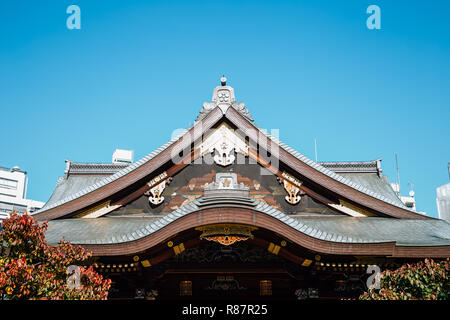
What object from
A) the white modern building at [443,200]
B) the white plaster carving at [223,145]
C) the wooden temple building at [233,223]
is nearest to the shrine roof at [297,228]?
the wooden temple building at [233,223]

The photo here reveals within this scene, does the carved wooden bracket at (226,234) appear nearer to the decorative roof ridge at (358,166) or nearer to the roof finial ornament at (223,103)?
the roof finial ornament at (223,103)

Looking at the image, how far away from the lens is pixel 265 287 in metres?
10.9

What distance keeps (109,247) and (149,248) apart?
2.71 feet

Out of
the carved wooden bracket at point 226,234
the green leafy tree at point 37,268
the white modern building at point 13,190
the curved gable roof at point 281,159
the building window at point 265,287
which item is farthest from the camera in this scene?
the white modern building at point 13,190

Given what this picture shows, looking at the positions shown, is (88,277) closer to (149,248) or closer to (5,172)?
(149,248)

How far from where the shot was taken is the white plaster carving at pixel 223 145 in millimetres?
11992

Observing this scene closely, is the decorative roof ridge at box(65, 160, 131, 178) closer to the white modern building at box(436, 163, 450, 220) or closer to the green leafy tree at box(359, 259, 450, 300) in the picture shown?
the green leafy tree at box(359, 259, 450, 300)

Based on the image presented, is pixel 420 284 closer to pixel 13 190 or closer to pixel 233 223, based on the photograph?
pixel 233 223

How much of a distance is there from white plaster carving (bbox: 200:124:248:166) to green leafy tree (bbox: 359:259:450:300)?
5255 mm

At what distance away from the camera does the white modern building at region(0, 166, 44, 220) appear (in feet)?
236

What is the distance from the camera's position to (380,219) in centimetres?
1133

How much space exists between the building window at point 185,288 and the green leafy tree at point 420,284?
4546mm

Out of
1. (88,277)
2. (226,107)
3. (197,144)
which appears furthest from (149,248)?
(226,107)

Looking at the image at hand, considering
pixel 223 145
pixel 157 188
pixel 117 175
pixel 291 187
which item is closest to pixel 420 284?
pixel 291 187
